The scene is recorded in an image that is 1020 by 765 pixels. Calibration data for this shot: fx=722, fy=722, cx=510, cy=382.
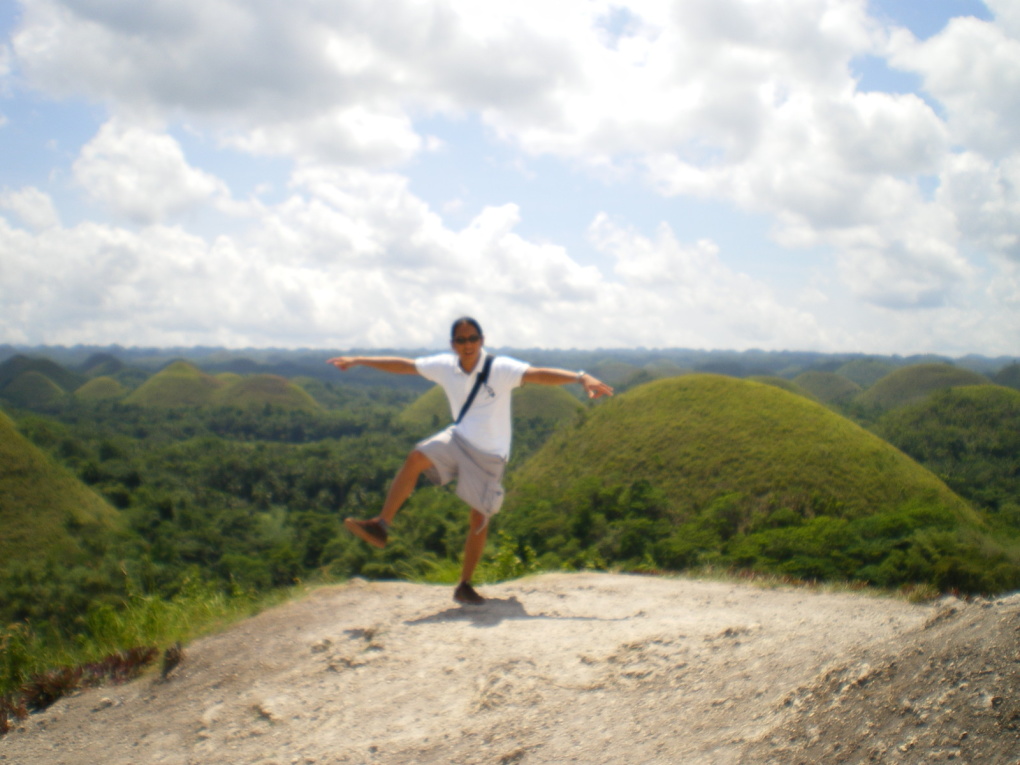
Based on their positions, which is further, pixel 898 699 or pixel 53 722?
pixel 53 722

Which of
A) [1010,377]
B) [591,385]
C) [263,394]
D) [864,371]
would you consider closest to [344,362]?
[591,385]

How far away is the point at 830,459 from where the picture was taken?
70.3ft

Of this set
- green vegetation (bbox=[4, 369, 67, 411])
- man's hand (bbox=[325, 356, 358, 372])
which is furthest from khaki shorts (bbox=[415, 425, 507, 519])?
green vegetation (bbox=[4, 369, 67, 411])

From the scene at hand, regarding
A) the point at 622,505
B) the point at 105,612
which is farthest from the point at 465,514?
the point at 105,612

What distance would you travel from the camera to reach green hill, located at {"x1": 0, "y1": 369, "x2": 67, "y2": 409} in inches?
3462

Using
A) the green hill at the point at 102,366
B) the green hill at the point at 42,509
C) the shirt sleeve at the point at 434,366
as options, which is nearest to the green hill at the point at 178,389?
the green hill at the point at 102,366

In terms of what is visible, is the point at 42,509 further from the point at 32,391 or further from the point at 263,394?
the point at 32,391

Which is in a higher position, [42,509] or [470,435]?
[470,435]

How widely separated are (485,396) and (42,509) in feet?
94.4

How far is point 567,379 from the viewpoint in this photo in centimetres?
394

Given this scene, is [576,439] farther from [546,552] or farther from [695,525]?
[546,552]

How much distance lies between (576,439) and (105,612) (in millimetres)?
24279

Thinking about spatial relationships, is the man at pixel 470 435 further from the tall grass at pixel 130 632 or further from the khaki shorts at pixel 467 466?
the tall grass at pixel 130 632

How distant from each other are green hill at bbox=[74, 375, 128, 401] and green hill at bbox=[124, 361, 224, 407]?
236 inches
